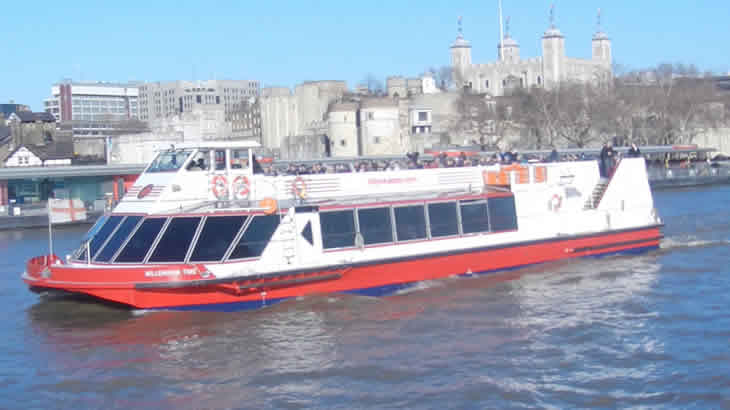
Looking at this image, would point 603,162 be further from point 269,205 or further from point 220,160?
point 220,160

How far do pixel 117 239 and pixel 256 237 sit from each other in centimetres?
264

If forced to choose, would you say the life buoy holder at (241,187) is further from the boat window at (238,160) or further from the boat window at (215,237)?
the boat window at (215,237)

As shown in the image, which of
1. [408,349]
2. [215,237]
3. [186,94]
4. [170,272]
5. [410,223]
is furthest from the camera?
[186,94]

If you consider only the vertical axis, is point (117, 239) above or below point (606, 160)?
below

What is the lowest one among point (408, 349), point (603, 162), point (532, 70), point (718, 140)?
point (408, 349)

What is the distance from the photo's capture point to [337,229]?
1723cm

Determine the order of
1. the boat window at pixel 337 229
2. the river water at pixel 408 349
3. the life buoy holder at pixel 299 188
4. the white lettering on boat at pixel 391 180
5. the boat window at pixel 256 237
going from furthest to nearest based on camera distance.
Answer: the white lettering on boat at pixel 391 180 → the life buoy holder at pixel 299 188 → the boat window at pixel 337 229 → the boat window at pixel 256 237 → the river water at pixel 408 349

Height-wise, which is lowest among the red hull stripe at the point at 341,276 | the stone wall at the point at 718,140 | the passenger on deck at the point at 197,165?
the red hull stripe at the point at 341,276

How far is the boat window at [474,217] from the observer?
62.7ft

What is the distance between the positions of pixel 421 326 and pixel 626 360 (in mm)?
→ 3776

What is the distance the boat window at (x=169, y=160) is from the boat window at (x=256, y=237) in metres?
1.99

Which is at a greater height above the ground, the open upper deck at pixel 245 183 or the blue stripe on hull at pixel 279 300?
the open upper deck at pixel 245 183

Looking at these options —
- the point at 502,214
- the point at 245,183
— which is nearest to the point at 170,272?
the point at 245,183

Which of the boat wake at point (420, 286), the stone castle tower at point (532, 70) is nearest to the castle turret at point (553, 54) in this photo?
the stone castle tower at point (532, 70)
